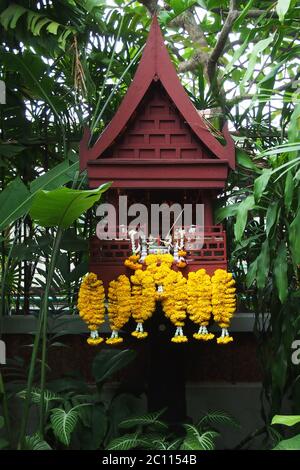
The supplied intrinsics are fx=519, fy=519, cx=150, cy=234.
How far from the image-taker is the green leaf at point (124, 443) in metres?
1.90

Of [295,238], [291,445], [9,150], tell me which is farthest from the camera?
[9,150]

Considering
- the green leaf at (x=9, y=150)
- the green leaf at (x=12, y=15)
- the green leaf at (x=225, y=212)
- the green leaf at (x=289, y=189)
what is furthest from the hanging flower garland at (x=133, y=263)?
the green leaf at (x=12, y=15)

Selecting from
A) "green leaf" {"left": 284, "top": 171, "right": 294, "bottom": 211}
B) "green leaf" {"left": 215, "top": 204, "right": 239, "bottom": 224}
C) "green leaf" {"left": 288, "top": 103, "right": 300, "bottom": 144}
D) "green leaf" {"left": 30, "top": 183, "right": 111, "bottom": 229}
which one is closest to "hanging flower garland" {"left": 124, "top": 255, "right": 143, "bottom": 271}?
"green leaf" {"left": 30, "top": 183, "right": 111, "bottom": 229}

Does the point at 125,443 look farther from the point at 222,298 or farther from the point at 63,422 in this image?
the point at 222,298

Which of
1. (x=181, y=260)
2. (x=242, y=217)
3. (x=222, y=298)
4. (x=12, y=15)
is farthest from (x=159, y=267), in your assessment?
(x=12, y=15)

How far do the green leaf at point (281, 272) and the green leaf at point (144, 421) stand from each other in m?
0.67

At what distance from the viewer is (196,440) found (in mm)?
1916

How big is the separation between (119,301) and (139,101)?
725 mm

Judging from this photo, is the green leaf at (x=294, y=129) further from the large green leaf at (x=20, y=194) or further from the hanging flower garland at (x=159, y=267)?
the large green leaf at (x=20, y=194)

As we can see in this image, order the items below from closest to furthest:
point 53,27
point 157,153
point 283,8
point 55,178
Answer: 1. point 283,8
2. point 157,153
3. point 55,178
4. point 53,27

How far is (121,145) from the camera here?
1926mm

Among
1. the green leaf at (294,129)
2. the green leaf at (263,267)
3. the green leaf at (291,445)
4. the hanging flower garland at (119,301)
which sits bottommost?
the green leaf at (291,445)
